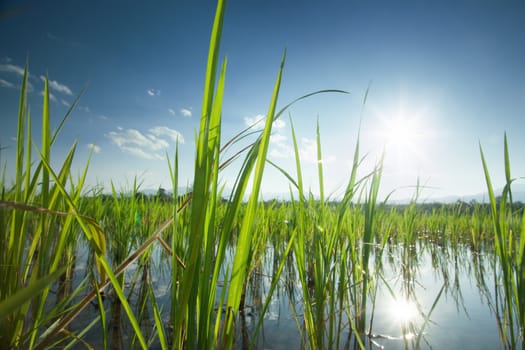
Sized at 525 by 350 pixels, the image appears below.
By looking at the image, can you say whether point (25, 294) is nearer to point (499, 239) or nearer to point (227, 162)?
point (227, 162)

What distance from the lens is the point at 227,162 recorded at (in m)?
0.56

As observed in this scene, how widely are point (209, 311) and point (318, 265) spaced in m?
0.52

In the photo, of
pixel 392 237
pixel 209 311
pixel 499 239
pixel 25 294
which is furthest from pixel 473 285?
pixel 25 294

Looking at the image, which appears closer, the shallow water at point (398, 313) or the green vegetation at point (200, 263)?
the green vegetation at point (200, 263)

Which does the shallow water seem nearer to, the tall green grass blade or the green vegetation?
the green vegetation

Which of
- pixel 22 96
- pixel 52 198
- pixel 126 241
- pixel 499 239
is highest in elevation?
pixel 22 96

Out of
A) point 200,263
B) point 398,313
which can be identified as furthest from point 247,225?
point 398,313

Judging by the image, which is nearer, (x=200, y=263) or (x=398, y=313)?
(x=200, y=263)

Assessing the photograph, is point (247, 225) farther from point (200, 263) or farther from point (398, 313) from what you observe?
point (398, 313)

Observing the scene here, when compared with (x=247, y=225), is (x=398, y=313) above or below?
below

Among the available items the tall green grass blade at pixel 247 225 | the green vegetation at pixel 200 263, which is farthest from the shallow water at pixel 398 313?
the tall green grass blade at pixel 247 225

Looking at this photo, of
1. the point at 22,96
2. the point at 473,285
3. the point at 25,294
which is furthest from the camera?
the point at 473,285

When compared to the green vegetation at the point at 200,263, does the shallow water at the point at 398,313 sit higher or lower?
lower

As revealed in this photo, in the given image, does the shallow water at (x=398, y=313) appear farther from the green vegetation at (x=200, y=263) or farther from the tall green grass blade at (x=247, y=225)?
the tall green grass blade at (x=247, y=225)
